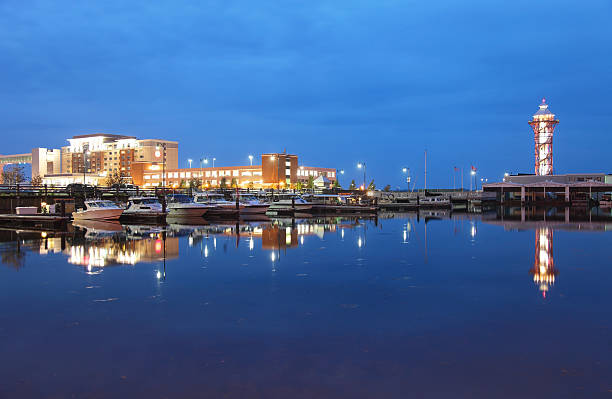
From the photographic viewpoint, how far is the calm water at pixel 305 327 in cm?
838

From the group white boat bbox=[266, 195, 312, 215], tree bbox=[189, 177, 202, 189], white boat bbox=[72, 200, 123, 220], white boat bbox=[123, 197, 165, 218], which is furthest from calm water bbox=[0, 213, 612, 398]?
tree bbox=[189, 177, 202, 189]

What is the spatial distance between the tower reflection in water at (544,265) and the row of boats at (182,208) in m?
35.1

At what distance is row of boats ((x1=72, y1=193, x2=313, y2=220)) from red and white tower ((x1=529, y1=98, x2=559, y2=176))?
367 ft

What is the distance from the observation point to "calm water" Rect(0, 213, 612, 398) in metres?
8.38

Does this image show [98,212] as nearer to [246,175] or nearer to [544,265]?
[544,265]

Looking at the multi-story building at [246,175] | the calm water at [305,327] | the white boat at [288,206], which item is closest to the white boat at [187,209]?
the white boat at [288,206]

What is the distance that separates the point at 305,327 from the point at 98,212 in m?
44.0

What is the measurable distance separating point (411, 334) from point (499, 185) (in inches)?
4090

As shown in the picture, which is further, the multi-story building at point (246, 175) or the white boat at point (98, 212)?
the multi-story building at point (246, 175)

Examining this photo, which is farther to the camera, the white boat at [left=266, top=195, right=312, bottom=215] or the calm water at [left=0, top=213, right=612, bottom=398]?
the white boat at [left=266, top=195, right=312, bottom=215]

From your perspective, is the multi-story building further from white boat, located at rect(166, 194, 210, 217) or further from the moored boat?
the moored boat

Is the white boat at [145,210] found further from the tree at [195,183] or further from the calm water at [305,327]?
the tree at [195,183]

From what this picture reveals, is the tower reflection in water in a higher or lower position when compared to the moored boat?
lower

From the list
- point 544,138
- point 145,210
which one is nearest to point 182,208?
point 145,210
